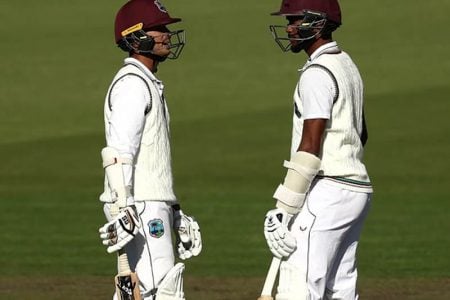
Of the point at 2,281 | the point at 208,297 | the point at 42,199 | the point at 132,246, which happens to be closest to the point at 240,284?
the point at 208,297

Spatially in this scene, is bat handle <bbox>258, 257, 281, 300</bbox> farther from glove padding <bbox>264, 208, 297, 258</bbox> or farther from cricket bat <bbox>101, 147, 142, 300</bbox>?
cricket bat <bbox>101, 147, 142, 300</bbox>

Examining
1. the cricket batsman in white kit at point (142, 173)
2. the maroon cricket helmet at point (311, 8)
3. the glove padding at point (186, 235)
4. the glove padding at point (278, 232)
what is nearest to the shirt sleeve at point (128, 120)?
the cricket batsman in white kit at point (142, 173)

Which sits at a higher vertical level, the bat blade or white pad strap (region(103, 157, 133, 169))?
white pad strap (region(103, 157, 133, 169))

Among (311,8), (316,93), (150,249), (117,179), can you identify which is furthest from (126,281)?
(311,8)

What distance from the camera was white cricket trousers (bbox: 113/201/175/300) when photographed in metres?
9.26

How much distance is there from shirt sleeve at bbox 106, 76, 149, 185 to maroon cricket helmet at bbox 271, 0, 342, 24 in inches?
42.1

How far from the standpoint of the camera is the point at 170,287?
9.23 m

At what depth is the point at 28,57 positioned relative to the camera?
38.3 meters

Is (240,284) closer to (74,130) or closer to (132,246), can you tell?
(132,246)

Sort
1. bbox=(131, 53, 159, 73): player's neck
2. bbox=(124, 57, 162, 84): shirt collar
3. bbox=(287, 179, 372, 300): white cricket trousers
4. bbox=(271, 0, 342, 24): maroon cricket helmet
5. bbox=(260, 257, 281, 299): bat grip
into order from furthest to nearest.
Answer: bbox=(131, 53, 159, 73): player's neck, bbox=(124, 57, 162, 84): shirt collar, bbox=(271, 0, 342, 24): maroon cricket helmet, bbox=(287, 179, 372, 300): white cricket trousers, bbox=(260, 257, 281, 299): bat grip

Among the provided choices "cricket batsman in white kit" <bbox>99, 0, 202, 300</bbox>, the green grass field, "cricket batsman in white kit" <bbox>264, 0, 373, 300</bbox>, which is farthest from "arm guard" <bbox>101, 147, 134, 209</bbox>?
the green grass field

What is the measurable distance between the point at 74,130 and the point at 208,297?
1628 cm

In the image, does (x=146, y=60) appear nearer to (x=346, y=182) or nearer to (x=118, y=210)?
(x=118, y=210)

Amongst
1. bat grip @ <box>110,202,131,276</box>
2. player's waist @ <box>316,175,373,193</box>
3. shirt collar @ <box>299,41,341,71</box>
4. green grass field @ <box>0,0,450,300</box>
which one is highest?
shirt collar @ <box>299,41,341,71</box>
